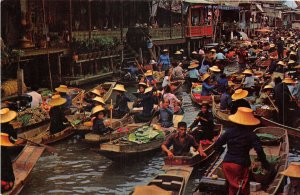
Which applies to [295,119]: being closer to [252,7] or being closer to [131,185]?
[131,185]

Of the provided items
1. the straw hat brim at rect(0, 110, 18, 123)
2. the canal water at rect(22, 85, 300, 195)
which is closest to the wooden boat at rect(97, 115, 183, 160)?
the canal water at rect(22, 85, 300, 195)

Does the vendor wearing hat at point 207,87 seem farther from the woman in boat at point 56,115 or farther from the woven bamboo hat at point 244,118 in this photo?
the woven bamboo hat at point 244,118

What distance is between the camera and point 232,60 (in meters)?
30.3

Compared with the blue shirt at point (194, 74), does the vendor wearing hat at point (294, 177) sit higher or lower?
lower

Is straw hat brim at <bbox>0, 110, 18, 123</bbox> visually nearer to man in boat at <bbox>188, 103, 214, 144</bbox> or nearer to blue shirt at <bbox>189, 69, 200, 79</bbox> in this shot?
man in boat at <bbox>188, 103, 214, 144</bbox>

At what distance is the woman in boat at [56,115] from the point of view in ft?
38.1

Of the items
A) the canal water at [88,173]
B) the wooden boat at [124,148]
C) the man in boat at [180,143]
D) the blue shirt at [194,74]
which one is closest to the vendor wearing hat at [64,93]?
the canal water at [88,173]

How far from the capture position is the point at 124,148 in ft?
32.4

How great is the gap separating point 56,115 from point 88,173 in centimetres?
238

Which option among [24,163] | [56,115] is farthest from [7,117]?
[56,115]

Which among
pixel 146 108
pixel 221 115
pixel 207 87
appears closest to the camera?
pixel 146 108

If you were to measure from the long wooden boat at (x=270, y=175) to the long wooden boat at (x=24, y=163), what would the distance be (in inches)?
151

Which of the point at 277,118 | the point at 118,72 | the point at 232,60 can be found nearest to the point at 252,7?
the point at 232,60

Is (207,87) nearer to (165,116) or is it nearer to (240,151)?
(165,116)
